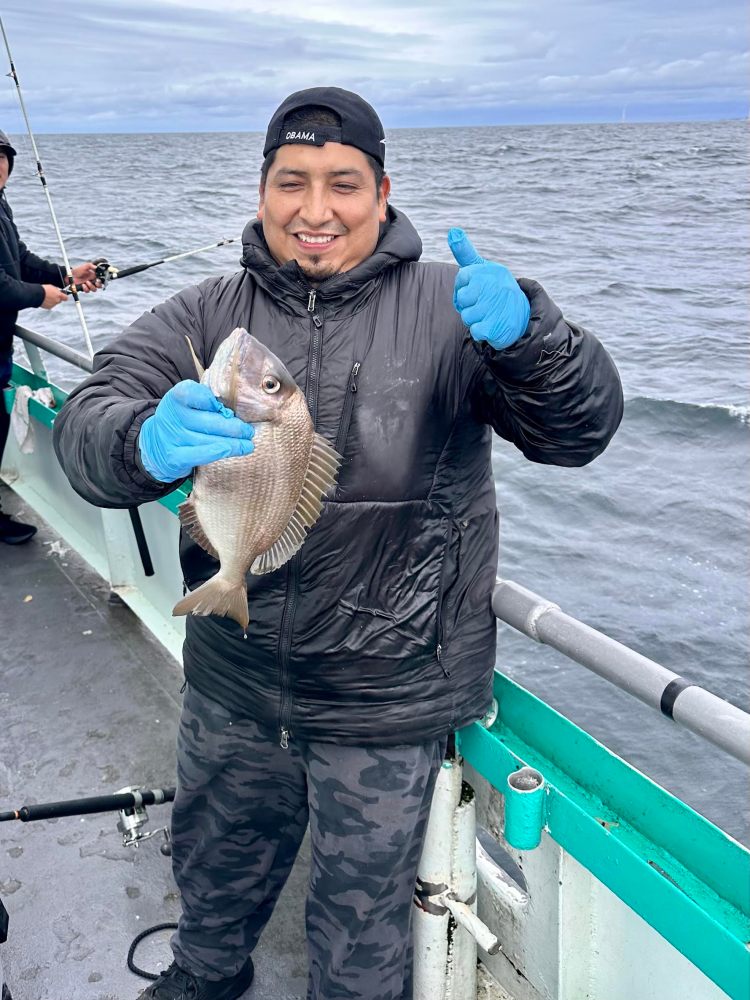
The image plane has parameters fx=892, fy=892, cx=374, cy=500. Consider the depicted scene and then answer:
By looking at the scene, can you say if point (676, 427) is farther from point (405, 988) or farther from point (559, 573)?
point (405, 988)

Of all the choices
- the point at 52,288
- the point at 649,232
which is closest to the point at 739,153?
the point at 649,232

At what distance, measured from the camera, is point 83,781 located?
4113 mm

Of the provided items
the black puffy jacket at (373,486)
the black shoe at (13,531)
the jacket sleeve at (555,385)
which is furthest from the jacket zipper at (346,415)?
the black shoe at (13,531)


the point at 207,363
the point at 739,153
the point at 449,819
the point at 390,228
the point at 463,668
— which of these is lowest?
the point at 739,153

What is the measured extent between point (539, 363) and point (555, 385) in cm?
8

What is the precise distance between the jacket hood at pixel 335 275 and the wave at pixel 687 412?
12.3 meters

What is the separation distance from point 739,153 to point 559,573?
62.6 m

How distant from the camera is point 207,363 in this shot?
2.76 m

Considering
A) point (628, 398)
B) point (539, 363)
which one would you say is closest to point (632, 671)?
point (539, 363)

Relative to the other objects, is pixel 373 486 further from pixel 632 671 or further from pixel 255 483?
pixel 632 671

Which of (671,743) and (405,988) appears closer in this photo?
(405,988)

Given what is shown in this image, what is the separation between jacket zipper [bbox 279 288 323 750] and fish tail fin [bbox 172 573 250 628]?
0.20m

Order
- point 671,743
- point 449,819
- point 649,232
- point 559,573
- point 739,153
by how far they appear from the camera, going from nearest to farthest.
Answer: point 449,819, point 671,743, point 559,573, point 649,232, point 739,153

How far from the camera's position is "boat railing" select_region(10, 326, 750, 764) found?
6.75 ft
